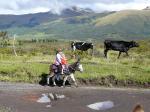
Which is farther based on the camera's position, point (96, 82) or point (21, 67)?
point (21, 67)

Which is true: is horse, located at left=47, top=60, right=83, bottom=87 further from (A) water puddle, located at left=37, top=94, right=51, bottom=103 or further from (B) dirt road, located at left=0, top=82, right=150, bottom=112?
(A) water puddle, located at left=37, top=94, right=51, bottom=103

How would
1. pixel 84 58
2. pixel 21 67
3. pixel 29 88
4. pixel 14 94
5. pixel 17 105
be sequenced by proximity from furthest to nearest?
pixel 84 58 < pixel 21 67 < pixel 29 88 < pixel 14 94 < pixel 17 105

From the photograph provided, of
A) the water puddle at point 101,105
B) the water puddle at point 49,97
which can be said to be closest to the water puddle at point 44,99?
the water puddle at point 49,97

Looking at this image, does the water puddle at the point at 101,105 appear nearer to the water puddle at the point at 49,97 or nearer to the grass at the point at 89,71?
the water puddle at the point at 49,97

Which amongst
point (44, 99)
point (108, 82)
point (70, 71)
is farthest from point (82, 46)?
point (44, 99)

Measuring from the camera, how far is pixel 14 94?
26625 millimetres

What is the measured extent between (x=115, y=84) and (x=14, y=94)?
7.32 metres

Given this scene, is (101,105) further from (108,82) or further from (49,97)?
(108,82)

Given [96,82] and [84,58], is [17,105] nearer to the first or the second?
[96,82]

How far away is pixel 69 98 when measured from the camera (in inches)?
979

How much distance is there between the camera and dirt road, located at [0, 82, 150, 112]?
2166cm

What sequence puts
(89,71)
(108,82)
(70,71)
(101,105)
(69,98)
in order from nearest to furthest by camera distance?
(101,105) → (69,98) → (70,71) → (108,82) → (89,71)

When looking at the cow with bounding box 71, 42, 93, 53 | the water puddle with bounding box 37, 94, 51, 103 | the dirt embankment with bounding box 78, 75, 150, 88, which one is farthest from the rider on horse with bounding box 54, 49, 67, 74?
the cow with bounding box 71, 42, 93, 53

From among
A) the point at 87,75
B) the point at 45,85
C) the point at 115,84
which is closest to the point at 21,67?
the point at 45,85
